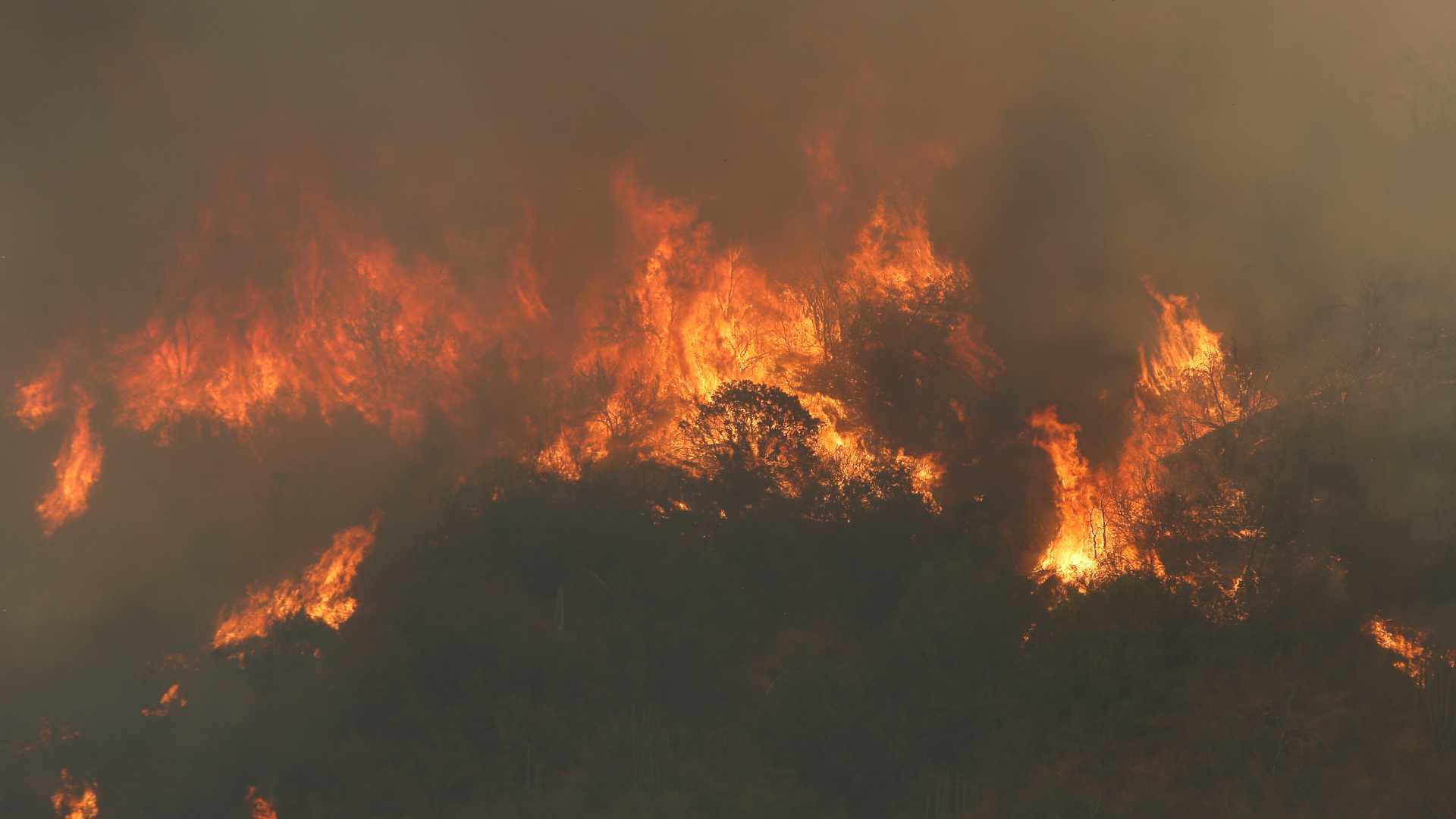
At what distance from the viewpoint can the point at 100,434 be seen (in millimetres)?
17922

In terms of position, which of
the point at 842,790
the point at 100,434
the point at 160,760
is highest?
the point at 100,434

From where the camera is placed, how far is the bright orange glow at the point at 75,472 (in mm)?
17938

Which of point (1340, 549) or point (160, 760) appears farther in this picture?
point (160, 760)

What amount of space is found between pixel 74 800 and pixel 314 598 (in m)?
4.31

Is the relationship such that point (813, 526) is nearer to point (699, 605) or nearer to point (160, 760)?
point (699, 605)

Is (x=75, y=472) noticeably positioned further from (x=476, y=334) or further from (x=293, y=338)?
(x=476, y=334)

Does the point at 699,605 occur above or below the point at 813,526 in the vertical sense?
below

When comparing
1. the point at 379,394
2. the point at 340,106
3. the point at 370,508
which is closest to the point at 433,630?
the point at 370,508

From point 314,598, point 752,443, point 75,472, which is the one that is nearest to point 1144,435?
point 752,443

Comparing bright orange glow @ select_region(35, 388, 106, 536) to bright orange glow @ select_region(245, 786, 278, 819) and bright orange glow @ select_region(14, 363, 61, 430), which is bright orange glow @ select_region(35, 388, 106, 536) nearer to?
bright orange glow @ select_region(14, 363, 61, 430)

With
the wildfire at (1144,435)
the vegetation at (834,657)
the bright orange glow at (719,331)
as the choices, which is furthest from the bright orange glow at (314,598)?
the wildfire at (1144,435)

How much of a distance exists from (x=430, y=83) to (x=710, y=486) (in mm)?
6872

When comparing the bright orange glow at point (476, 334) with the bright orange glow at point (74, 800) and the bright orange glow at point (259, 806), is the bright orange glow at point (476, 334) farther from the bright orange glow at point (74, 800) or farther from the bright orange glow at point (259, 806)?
the bright orange glow at point (259, 806)

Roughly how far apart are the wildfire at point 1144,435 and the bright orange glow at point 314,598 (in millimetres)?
9258
